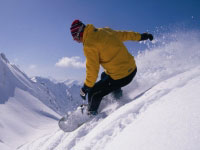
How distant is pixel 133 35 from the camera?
546 centimetres

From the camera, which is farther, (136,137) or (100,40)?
(100,40)

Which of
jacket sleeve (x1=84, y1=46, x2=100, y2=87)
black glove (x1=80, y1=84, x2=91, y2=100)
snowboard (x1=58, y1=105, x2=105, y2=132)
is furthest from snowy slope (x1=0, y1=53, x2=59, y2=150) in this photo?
jacket sleeve (x1=84, y1=46, x2=100, y2=87)

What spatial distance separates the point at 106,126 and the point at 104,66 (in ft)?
6.06

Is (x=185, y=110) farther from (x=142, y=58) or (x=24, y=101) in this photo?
(x=24, y=101)

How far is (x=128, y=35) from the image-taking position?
5406 millimetres

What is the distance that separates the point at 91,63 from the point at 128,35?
5.94 feet

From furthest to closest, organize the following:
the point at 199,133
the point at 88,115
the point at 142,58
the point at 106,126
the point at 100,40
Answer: the point at 142,58 → the point at 88,115 → the point at 100,40 → the point at 106,126 → the point at 199,133

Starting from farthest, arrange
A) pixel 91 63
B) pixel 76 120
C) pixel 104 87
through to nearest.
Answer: pixel 76 120, pixel 104 87, pixel 91 63

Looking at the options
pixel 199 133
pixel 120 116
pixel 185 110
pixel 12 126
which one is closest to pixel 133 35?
pixel 120 116

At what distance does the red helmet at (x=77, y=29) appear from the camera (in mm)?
4414

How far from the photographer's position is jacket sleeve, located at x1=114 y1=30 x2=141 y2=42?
529 cm

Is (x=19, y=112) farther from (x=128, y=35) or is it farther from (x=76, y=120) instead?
(x=128, y=35)

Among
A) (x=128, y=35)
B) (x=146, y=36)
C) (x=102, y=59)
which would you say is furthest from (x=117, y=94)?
(x=146, y=36)

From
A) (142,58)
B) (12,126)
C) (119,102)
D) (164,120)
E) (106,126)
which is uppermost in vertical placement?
(164,120)
